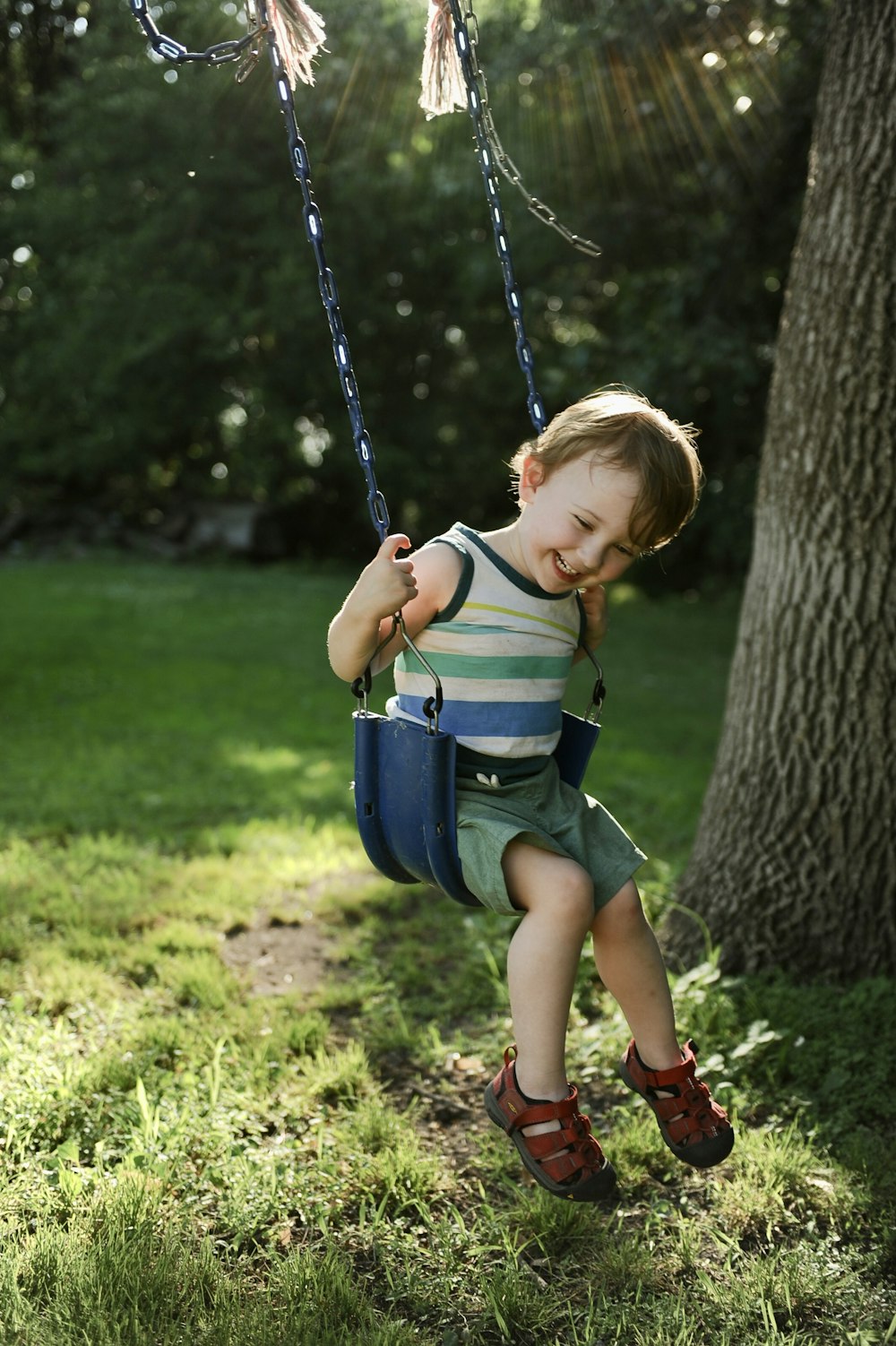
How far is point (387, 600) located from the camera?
2262 mm

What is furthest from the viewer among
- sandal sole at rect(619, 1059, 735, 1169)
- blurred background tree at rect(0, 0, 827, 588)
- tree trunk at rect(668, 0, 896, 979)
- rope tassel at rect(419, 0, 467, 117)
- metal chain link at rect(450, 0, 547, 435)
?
blurred background tree at rect(0, 0, 827, 588)

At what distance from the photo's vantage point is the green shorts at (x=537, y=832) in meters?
2.31

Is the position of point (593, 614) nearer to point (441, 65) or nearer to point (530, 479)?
point (530, 479)

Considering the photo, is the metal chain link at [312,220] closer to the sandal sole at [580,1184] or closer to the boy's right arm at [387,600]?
the boy's right arm at [387,600]

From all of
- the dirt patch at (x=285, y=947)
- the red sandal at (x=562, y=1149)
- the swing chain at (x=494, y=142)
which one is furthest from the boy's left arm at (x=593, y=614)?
the dirt patch at (x=285, y=947)

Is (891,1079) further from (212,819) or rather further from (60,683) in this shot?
(60,683)

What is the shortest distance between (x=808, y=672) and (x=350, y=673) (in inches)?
69.3

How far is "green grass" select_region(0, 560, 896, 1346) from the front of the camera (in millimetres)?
2291

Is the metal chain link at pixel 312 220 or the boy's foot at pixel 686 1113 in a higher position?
the metal chain link at pixel 312 220

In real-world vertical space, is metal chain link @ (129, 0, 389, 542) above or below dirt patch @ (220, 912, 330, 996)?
above

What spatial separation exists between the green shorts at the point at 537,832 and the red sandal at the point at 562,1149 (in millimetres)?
361

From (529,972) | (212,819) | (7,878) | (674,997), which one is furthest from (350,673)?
(212,819)

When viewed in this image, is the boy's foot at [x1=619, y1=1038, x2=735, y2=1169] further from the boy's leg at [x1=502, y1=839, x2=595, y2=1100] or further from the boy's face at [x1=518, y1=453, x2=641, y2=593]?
the boy's face at [x1=518, y1=453, x2=641, y2=593]

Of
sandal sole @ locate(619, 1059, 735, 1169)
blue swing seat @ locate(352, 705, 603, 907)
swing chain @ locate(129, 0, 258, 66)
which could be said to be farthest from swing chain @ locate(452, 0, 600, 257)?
sandal sole @ locate(619, 1059, 735, 1169)
